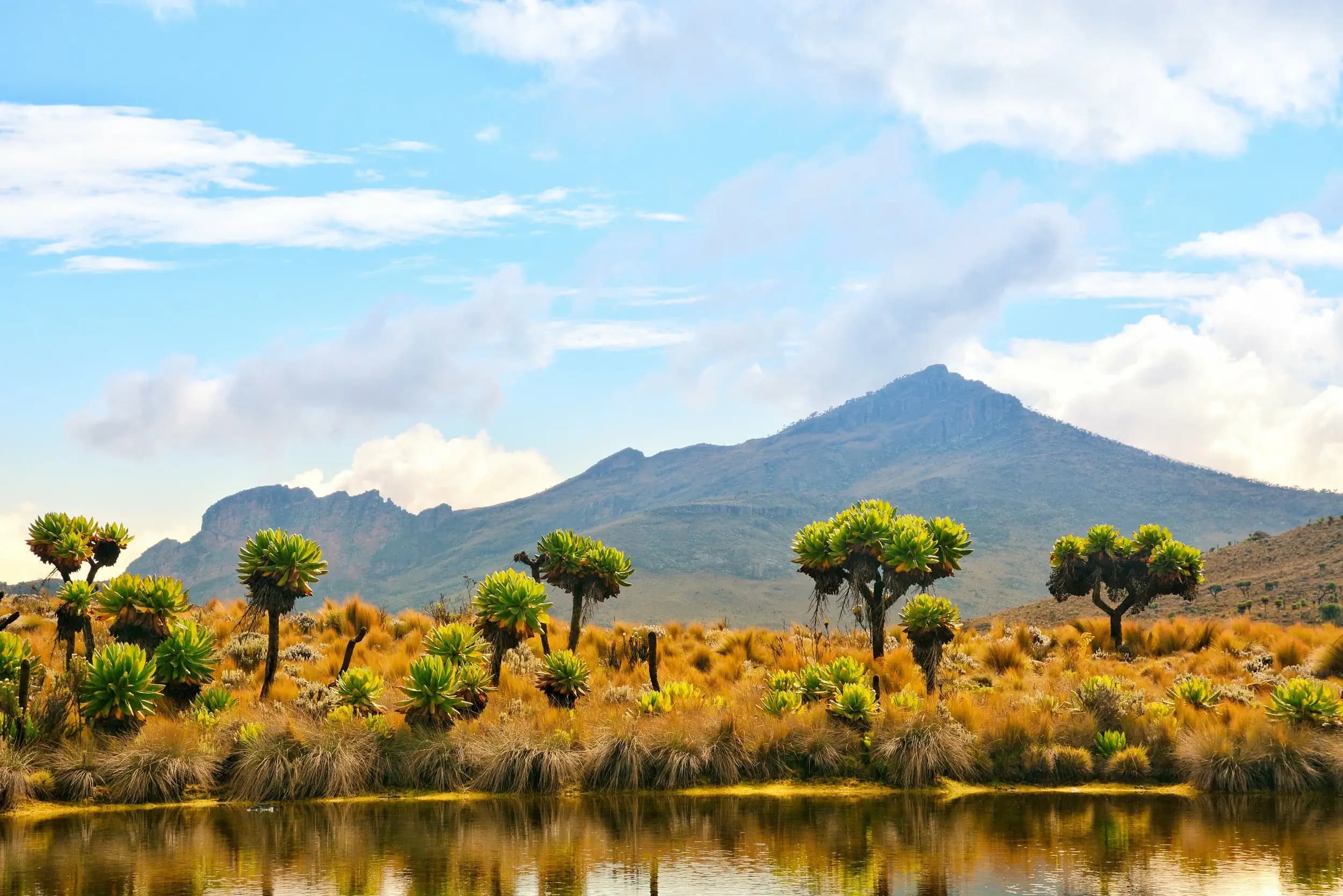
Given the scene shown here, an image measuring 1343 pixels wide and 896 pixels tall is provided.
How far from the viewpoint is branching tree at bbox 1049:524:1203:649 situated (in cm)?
3297

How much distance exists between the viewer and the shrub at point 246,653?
2723cm

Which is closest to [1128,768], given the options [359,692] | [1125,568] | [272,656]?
[359,692]

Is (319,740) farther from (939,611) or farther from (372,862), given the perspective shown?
(939,611)

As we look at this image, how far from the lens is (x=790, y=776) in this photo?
2062 centimetres

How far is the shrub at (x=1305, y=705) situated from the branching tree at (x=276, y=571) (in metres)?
17.9

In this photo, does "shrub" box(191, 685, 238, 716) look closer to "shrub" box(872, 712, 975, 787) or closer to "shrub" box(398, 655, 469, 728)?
"shrub" box(398, 655, 469, 728)

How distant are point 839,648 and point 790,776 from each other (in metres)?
9.66

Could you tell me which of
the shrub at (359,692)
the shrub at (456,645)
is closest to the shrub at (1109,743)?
the shrub at (456,645)

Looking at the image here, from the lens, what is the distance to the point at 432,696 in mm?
20859

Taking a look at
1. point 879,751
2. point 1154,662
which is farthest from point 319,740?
point 1154,662

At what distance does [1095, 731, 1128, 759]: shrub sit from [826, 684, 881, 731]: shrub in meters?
3.91

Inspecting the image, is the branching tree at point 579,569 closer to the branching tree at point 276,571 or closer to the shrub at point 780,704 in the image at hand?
the branching tree at point 276,571

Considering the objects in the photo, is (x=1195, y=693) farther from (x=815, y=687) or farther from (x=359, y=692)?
(x=359, y=692)

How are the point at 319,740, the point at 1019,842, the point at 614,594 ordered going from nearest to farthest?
the point at 1019,842 → the point at 319,740 → the point at 614,594
